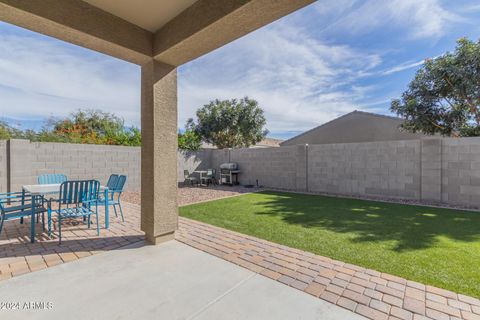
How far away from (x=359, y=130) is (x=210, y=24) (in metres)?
13.8

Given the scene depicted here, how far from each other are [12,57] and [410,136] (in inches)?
661

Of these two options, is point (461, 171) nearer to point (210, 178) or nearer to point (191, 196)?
point (191, 196)

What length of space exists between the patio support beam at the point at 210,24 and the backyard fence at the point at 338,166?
6.59 metres

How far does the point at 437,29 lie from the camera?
6.29 meters

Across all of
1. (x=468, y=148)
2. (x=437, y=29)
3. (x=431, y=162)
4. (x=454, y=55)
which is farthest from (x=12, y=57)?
(x=454, y=55)

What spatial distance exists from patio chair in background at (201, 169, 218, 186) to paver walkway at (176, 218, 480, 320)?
8.57m

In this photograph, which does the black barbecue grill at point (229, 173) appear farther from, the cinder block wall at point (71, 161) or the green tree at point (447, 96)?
the green tree at point (447, 96)

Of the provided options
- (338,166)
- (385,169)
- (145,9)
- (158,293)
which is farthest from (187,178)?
(158,293)

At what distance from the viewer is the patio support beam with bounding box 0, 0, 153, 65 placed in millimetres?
2359

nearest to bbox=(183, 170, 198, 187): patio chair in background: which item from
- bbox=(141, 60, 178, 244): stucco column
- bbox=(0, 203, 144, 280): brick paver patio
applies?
bbox=(0, 203, 144, 280): brick paver patio

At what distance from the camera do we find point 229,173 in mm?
11891

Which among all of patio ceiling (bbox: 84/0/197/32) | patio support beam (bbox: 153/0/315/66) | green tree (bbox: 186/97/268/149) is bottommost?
Answer: patio support beam (bbox: 153/0/315/66)

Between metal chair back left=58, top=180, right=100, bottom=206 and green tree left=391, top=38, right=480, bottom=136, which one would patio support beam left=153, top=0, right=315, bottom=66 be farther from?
green tree left=391, top=38, right=480, bottom=136

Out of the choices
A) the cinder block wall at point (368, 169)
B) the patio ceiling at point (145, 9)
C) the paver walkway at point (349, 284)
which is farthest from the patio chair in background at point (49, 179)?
the cinder block wall at point (368, 169)
